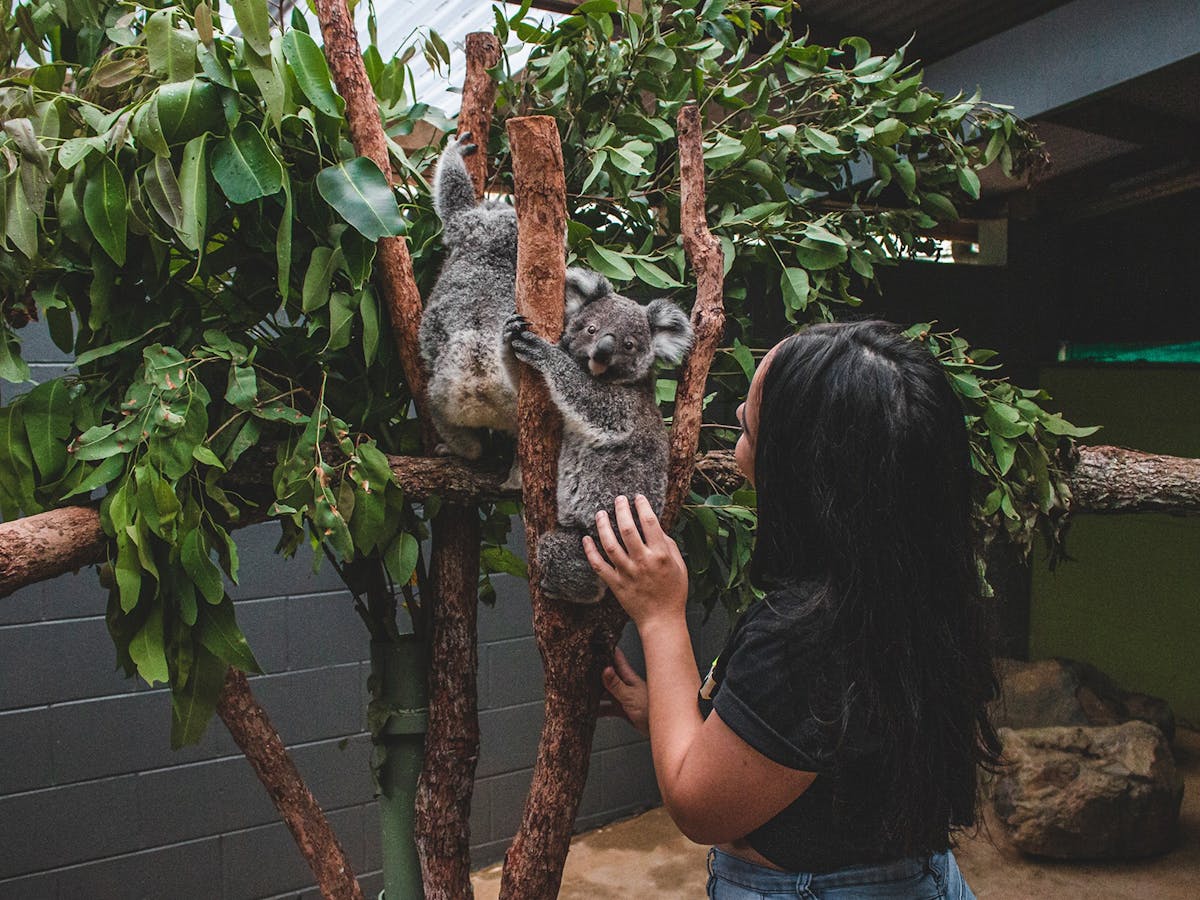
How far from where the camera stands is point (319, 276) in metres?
1.38

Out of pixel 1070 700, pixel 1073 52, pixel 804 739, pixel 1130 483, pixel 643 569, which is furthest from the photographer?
pixel 1070 700

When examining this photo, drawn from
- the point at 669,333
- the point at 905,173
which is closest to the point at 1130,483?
the point at 905,173

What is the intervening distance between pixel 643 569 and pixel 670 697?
0.58ft

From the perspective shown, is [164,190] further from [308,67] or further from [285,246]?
[308,67]

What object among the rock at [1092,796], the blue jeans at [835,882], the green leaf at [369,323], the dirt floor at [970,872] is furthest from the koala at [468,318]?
the rock at [1092,796]

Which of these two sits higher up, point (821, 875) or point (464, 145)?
point (464, 145)

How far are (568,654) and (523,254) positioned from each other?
0.59 m

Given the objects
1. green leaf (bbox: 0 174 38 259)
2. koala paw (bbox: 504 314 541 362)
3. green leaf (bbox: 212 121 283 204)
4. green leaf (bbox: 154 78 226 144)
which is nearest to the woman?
koala paw (bbox: 504 314 541 362)

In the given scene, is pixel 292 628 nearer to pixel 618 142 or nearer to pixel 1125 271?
pixel 618 142

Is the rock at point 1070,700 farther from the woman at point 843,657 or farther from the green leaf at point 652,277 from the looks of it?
the woman at point 843,657

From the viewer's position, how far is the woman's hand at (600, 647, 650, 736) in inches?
55.3

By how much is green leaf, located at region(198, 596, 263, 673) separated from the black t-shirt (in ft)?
2.28

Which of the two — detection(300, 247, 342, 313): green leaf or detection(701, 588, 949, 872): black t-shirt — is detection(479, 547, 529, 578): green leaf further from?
detection(701, 588, 949, 872): black t-shirt

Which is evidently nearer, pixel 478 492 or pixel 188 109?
pixel 188 109
